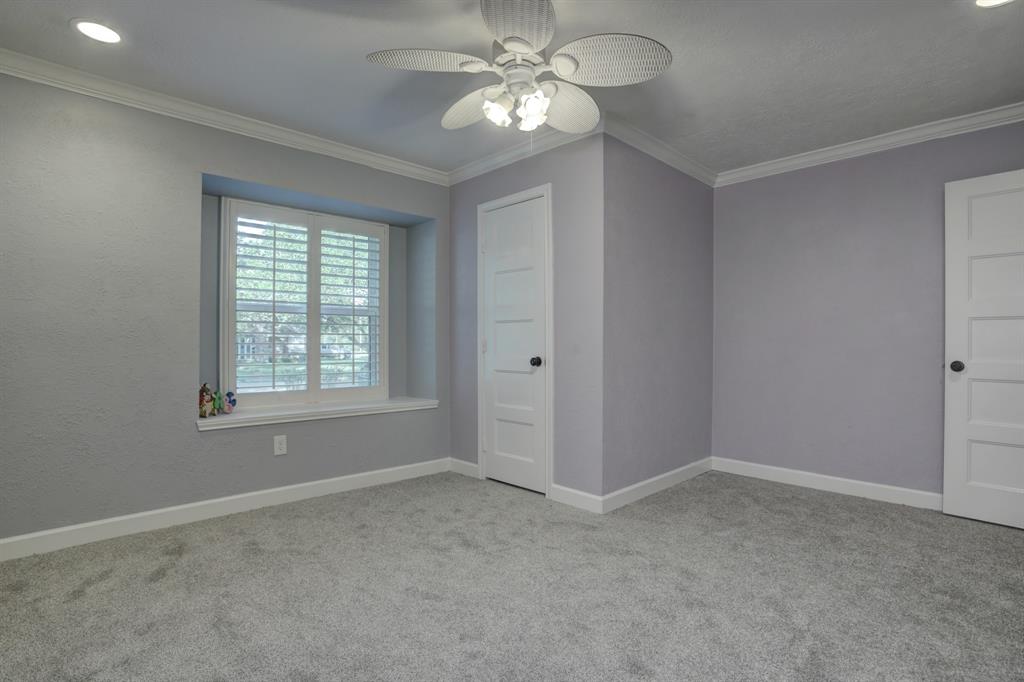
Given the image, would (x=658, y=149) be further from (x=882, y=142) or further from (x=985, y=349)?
(x=985, y=349)

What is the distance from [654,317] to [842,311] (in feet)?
4.38

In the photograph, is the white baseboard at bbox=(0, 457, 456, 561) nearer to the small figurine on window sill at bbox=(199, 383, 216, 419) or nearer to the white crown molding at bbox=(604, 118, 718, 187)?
the small figurine on window sill at bbox=(199, 383, 216, 419)

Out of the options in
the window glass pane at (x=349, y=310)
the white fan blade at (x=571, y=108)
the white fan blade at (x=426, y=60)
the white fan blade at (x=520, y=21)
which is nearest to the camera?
the white fan blade at (x=520, y=21)

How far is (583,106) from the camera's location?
2344 millimetres

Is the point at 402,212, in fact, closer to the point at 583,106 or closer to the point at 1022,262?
the point at 583,106

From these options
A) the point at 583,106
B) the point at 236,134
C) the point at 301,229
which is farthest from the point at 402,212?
the point at 583,106

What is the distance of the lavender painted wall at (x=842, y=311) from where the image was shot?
3299 mm

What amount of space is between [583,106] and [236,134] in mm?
2168

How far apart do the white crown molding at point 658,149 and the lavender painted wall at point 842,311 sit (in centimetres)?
32

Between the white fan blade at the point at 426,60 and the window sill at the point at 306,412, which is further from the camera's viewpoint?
the window sill at the point at 306,412

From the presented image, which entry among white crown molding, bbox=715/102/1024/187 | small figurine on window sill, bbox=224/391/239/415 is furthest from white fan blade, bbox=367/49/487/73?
white crown molding, bbox=715/102/1024/187

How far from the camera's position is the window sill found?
3.16 metres

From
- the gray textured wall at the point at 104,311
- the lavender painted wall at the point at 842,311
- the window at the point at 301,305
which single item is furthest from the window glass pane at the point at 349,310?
the lavender painted wall at the point at 842,311

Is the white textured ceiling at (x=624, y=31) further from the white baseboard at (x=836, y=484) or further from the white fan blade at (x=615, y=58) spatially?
the white baseboard at (x=836, y=484)
